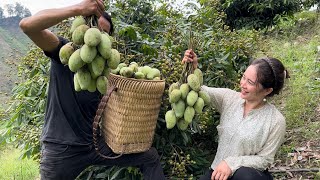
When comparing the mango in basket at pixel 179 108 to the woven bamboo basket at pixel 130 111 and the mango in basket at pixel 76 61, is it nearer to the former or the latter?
the woven bamboo basket at pixel 130 111

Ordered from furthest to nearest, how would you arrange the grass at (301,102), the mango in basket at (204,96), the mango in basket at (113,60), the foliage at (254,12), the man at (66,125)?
the foliage at (254,12)
the grass at (301,102)
the mango in basket at (204,96)
the man at (66,125)
the mango in basket at (113,60)

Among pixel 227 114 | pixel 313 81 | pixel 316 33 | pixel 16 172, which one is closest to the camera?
pixel 227 114

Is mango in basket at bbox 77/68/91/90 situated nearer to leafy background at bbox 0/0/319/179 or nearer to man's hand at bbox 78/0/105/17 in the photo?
man's hand at bbox 78/0/105/17

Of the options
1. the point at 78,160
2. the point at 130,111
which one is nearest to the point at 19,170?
the point at 78,160

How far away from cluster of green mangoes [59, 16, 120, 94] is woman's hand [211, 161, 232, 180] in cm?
93

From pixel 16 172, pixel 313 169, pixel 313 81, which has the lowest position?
pixel 16 172

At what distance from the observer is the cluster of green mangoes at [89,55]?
5.17ft

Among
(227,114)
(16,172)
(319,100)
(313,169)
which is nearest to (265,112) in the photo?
(227,114)

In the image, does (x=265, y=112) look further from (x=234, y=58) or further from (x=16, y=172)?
(x=16, y=172)

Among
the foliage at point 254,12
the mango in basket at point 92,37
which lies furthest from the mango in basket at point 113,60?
the foliage at point 254,12

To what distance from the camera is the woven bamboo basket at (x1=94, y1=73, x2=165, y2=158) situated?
2.12 meters

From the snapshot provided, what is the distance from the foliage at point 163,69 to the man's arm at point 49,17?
31.4 inches

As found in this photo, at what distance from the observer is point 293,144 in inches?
126

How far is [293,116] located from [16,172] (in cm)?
342
